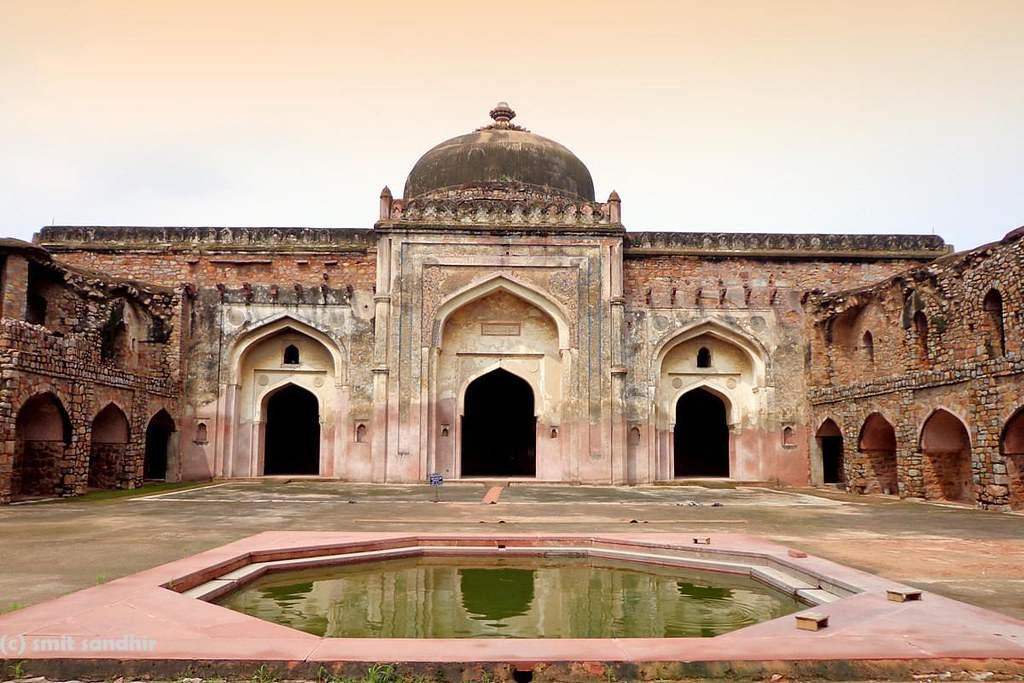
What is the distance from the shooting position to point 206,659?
2.99 m

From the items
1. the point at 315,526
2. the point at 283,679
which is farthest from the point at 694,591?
the point at 315,526

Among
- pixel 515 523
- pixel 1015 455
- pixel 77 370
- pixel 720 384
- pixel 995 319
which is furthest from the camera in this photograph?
pixel 720 384

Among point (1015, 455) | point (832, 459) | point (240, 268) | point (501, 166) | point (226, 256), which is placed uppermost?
point (501, 166)

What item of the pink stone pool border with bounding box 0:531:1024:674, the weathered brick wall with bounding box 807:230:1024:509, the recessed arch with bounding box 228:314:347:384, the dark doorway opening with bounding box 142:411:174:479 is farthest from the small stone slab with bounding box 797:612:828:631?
the dark doorway opening with bounding box 142:411:174:479

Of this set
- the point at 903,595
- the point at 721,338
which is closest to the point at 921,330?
the point at 721,338

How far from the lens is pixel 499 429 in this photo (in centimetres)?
2083

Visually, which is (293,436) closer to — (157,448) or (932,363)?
(157,448)

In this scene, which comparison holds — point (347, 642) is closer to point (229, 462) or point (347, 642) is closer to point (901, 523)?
point (901, 523)

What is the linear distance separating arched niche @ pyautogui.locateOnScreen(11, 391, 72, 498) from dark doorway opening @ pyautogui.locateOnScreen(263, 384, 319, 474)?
7.74 m

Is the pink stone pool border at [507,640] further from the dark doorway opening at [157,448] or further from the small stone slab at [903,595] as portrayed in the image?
the dark doorway opening at [157,448]

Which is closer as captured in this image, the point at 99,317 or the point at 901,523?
the point at 901,523

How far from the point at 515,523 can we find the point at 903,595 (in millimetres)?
4576

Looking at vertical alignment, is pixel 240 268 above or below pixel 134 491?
above

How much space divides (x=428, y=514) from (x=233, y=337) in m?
8.97
